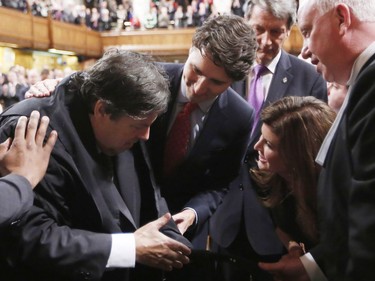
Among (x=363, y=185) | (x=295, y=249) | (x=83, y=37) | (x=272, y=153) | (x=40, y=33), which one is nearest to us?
(x=363, y=185)

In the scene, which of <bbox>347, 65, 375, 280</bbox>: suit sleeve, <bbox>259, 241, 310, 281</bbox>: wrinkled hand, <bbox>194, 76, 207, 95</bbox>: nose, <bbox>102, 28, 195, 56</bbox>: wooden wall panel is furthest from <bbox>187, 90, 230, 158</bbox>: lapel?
<bbox>102, 28, 195, 56</bbox>: wooden wall panel

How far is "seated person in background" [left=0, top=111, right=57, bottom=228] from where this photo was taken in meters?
1.23

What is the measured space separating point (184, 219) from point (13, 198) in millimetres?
902

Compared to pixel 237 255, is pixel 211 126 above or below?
above

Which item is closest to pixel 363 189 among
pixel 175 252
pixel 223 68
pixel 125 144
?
pixel 175 252

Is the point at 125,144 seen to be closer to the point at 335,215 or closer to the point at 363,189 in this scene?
the point at 335,215

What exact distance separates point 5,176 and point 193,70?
94 centimetres

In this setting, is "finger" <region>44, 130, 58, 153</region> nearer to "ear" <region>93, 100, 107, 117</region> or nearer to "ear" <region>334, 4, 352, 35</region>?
"ear" <region>93, 100, 107, 117</region>

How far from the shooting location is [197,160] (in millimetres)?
2107

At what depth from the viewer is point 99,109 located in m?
1.52

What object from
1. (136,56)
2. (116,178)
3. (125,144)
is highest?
(136,56)

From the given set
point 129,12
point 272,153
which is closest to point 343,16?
point 272,153

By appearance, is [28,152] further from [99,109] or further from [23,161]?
[99,109]

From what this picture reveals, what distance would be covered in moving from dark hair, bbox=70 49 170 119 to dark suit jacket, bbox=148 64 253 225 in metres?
0.54
